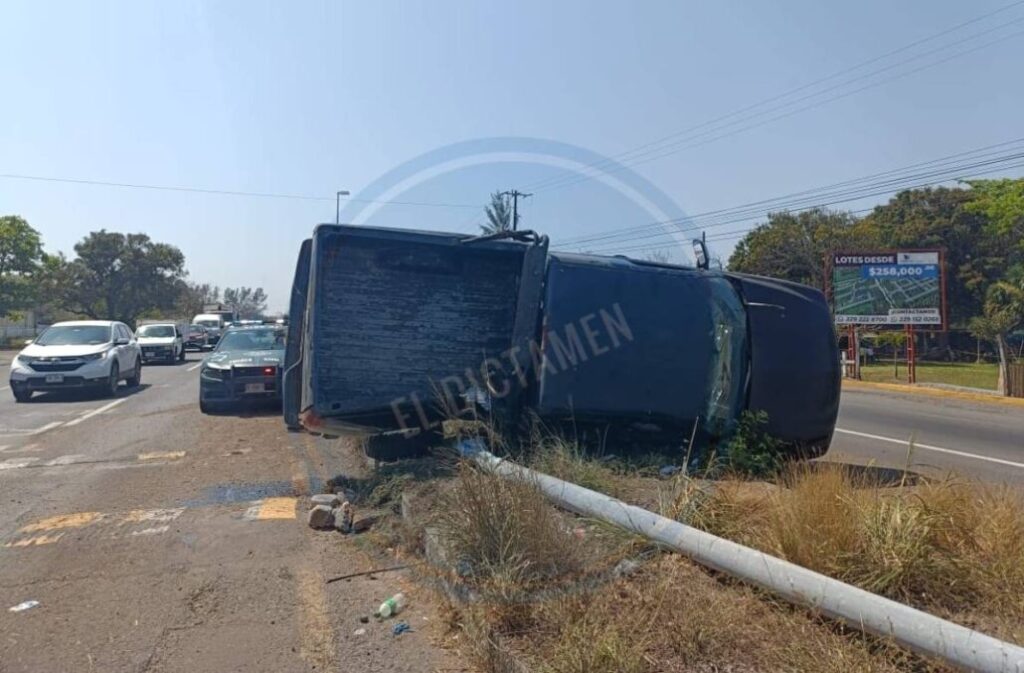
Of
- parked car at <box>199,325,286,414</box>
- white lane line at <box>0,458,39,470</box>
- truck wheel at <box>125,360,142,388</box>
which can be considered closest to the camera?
white lane line at <box>0,458,39,470</box>

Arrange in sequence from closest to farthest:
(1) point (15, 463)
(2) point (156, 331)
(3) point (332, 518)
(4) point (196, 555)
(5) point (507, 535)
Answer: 1. (5) point (507, 535)
2. (4) point (196, 555)
3. (3) point (332, 518)
4. (1) point (15, 463)
5. (2) point (156, 331)

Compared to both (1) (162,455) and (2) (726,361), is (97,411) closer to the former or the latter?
(1) (162,455)

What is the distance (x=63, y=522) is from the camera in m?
6.82

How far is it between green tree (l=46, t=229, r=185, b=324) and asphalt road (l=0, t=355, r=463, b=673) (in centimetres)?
6170

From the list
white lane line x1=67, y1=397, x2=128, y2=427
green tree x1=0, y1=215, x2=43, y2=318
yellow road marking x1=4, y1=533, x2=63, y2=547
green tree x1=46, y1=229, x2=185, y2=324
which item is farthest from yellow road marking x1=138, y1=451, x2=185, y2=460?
green tree x1=46, y1=229, x2=185, y2=324

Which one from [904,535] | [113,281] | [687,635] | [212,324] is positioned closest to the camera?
[687,635]

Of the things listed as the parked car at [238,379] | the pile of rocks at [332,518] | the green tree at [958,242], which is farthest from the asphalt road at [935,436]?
the green tree at [958,242]

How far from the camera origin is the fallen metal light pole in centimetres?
295

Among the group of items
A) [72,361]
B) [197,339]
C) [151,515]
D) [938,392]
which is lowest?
[151,515]

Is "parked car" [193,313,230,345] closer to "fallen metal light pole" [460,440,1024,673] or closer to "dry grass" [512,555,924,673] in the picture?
"fallen metal light pole" [460,440,1024,673]

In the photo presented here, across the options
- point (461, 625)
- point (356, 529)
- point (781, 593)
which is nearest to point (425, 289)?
point (356, 529)

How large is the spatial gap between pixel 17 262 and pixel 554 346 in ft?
186

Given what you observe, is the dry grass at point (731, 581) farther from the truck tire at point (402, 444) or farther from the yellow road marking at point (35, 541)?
the yellow road marking at point (35, 541)

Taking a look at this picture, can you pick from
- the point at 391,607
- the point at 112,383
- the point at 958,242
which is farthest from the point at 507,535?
the point at 958,242
